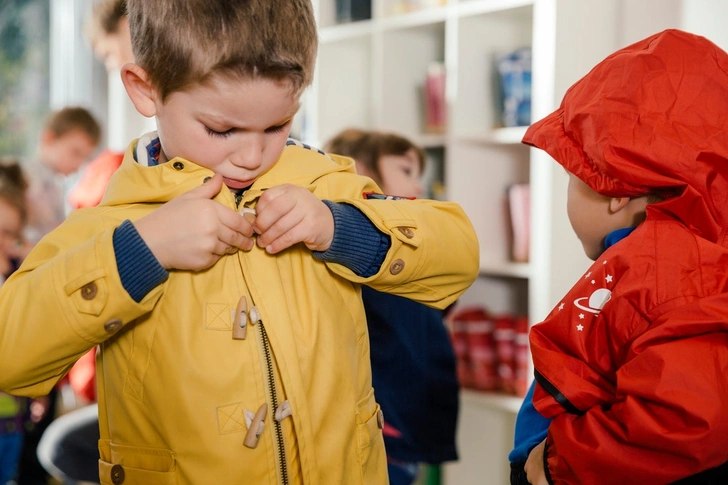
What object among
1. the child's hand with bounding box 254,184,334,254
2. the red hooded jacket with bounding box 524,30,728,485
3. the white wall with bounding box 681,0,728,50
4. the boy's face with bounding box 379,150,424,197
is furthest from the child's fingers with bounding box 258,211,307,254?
the white wall with bounding box 681,0,728,50

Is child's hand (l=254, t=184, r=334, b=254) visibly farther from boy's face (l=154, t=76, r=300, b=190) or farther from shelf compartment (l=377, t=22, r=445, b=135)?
shelf compartment (l=377, t=22, r=445, b=135)

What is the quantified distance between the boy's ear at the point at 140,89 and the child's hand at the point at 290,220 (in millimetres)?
192

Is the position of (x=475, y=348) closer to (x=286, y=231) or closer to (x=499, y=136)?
(x=499, y=136)

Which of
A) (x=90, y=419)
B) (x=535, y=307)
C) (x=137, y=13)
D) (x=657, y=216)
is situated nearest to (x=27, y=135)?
(x=90, y=419)

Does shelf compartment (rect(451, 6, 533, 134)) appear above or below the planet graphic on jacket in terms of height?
above

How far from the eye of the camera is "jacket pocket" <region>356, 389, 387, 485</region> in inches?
42.3

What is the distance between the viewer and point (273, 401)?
101cm

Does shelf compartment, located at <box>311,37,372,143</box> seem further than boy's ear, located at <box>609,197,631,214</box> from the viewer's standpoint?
Yes

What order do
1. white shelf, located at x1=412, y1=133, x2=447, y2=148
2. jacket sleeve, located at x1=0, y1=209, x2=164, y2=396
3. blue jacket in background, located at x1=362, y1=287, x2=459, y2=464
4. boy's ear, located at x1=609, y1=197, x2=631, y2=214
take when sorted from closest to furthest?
1. jacket sleeve, located at x1=0, y1=209, x2=164, y2=396
2. boy's ear, located at x1=609, y1=197, x2=631, y2=214
3. blue jacket in background, located at x1=362, y1=287, x2=459, y2=464
4. white shelf, located at x1=412, y1=133, x2=447, y2=148

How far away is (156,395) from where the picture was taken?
100cm

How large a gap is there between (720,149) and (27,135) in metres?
3.76

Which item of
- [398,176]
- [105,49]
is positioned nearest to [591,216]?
[398,176]

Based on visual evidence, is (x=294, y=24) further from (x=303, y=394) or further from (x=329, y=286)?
(x=303, y=394)

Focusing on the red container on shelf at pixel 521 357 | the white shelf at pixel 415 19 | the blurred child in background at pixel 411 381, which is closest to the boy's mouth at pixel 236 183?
the blurred child in background at pixel 411 381
